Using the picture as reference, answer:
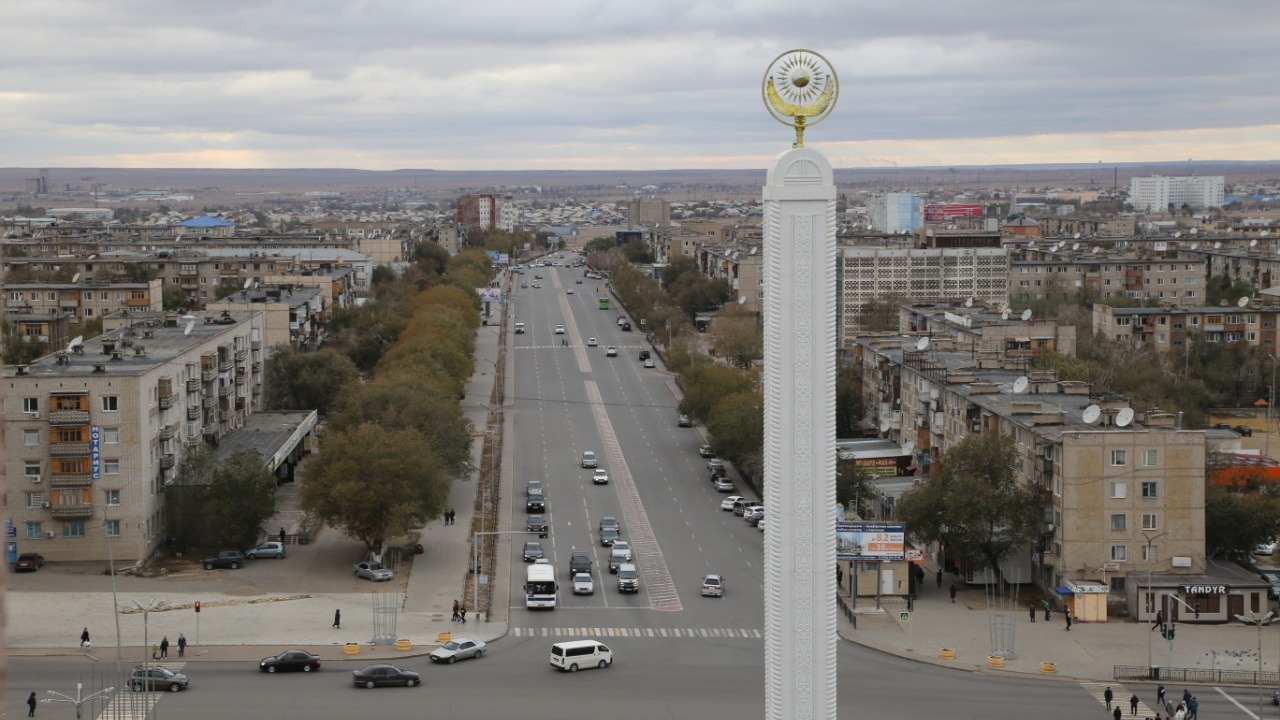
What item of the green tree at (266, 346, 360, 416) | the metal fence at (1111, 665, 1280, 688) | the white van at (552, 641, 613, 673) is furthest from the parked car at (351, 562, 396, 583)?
the green tree at (266, 346, 360, 416)

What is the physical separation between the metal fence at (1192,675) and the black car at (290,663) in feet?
72.9

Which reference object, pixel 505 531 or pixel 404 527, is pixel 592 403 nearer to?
pixel 505 531

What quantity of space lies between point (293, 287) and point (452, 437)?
47576 millimetres

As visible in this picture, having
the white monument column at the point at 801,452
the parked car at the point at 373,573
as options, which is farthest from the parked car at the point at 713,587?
the white monument column at the point at 801,452

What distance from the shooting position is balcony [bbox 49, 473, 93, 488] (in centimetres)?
5753

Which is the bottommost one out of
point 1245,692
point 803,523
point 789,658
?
point 1245,692

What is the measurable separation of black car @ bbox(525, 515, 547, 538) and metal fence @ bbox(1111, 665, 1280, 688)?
84.2 feet

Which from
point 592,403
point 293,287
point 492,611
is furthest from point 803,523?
point 293,287

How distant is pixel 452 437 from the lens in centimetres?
7050

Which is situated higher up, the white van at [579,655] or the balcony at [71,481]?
the balcony at [71,481]

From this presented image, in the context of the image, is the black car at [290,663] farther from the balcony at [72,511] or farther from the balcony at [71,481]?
the balcony at [71,481]

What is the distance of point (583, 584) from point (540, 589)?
277 cm

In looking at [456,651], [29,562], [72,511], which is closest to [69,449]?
[72,511]

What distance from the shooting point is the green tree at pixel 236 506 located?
196 feet
